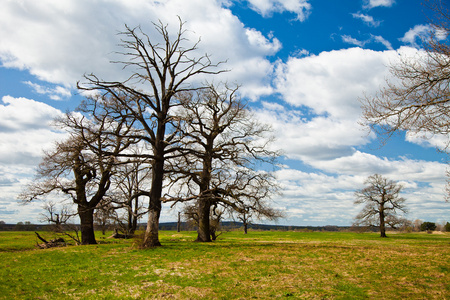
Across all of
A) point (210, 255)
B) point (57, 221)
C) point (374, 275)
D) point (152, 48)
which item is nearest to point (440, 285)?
point (374, 275)

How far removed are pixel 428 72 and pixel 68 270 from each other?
55.6 feet

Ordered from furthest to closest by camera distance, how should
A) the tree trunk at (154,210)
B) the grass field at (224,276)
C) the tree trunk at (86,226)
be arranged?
the tree trunk at (86,226) < the tree trunk at (154,210) < the grass field at (224,276)

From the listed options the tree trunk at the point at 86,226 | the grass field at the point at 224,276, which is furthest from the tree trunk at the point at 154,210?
the tree trunk at the point at 86,226

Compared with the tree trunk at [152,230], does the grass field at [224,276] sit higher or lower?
lower

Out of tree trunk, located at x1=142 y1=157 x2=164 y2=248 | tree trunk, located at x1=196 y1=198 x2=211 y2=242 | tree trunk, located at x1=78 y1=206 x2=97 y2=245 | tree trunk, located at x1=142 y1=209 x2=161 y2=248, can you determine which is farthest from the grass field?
tree trunk, located at x1=196 y1=198 x2=211 y2=242

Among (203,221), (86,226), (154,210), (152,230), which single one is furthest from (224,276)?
(86,226)

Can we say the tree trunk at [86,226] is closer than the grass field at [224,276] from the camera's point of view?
No

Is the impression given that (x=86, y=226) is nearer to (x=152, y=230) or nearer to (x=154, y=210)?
(x=152, y=230)

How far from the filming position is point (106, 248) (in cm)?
1983

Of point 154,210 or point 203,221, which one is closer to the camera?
point 154,210

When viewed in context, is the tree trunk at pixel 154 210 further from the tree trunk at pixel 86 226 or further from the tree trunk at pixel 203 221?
the tree trunk at pixel 86 226

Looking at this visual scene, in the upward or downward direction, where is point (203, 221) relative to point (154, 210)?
downward

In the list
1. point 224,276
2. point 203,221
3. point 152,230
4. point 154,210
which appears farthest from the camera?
point 203,221

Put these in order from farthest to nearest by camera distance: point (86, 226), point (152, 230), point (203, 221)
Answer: point (203, 221)
point (86, 226)
point (152, 230)
